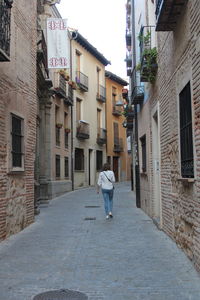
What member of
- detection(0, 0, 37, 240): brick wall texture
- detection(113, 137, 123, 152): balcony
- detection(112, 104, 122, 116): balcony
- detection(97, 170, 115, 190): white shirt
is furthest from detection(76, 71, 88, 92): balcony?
detection(97, 170, 115, 190): white shirt

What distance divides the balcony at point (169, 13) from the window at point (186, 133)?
126 centimetres

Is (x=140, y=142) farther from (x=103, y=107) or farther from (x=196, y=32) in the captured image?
(x=103, y=107)

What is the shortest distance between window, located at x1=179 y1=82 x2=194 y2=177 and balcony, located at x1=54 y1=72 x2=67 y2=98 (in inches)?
550

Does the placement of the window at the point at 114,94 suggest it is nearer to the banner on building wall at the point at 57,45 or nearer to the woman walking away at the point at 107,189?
the banner on building wall at the point at 57,45

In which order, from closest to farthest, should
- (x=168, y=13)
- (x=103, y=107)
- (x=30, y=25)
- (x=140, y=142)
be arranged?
1. (x=168, y=13)
2. (x=30, y=25)
3. (x=140, y=142)
4. (x=103, y=107)

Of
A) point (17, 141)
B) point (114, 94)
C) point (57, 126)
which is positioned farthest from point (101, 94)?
point (17, 141)

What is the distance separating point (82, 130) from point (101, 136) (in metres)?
5.25

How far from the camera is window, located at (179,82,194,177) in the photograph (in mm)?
6281

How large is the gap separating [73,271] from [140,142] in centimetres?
908

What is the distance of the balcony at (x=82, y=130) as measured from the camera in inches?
1032

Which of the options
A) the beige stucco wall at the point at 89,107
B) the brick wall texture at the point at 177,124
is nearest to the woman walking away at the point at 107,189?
the brick wall texture at the point at 177,124

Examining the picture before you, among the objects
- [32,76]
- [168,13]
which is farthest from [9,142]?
[168,13]

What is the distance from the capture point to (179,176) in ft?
23.4

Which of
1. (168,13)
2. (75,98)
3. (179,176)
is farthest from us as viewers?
(75,98)
